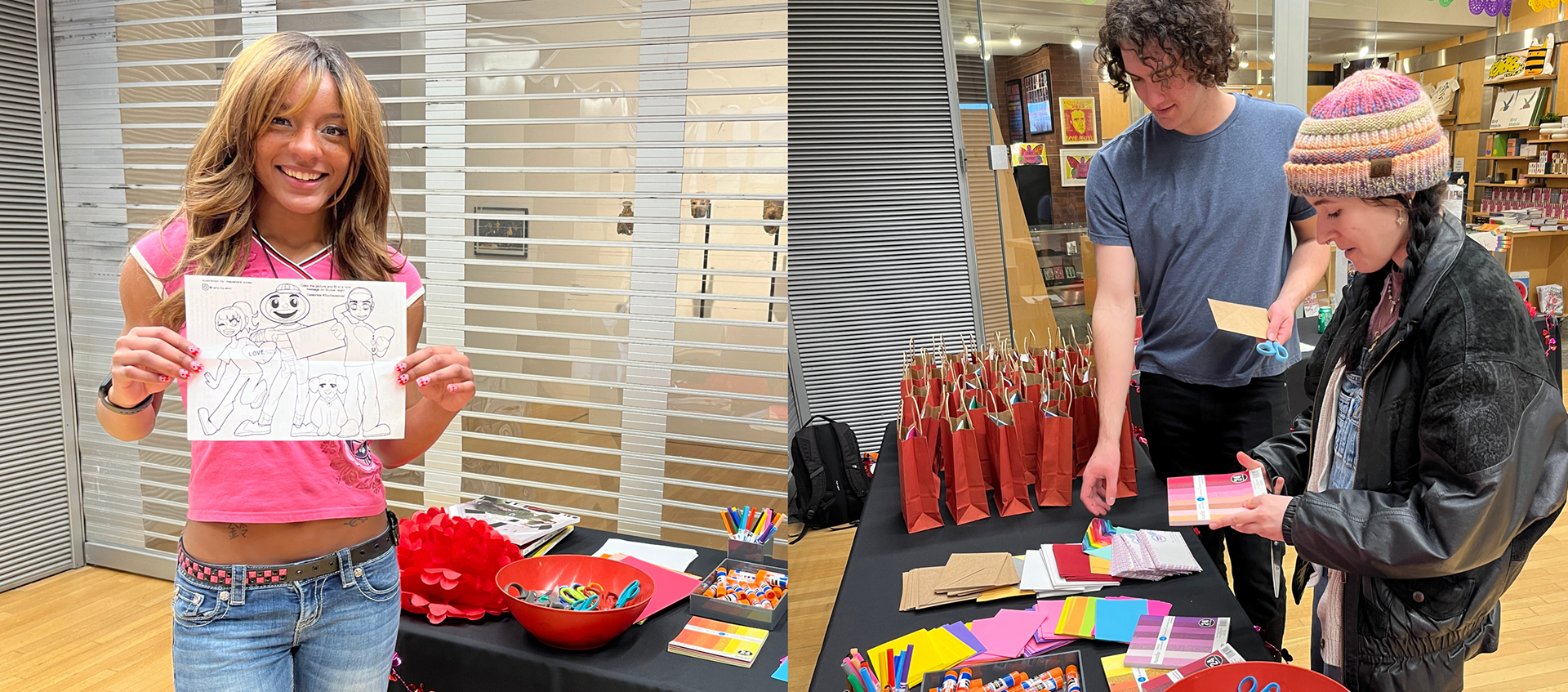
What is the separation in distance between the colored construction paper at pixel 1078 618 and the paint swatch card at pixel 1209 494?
218 mm

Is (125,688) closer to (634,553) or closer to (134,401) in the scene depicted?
(634,553)

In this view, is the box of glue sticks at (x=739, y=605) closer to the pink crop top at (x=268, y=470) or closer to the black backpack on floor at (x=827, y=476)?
the pink crop top at (x=268, y=470)

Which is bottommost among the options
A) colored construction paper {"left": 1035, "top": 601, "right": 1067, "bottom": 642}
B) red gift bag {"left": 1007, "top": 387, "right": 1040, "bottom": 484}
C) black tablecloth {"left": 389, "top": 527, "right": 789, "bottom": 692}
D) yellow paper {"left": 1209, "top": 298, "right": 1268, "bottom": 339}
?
black tablecloth {"left": 389, "top": 527, "right": 789, "bottom": 692}

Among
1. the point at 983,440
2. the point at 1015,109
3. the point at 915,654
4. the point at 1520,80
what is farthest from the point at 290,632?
the point at 1520,80

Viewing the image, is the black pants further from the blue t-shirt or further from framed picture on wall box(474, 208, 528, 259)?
framed picture on wall box(474, 208, 528, 259)

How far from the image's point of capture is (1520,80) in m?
4.29

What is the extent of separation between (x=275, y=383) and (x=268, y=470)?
145 mm

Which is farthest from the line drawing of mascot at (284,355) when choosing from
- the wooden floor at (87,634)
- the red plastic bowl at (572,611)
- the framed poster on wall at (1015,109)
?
the framed poster on wall at (1015,109)

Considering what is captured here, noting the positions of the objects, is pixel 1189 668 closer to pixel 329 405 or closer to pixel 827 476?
pixel 329 405

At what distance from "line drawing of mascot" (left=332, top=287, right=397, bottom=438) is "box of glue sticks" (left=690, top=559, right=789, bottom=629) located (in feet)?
2.76

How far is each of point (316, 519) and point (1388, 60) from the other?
5.50m

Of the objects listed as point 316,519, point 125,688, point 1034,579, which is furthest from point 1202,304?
point 125,688

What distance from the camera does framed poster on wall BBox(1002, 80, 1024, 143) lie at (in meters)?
4.45

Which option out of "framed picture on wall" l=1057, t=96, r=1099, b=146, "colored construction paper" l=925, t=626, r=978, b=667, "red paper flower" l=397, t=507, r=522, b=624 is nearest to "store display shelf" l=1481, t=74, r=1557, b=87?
"framed picture on wall" l=1057, t=96, r=1099, b=146
